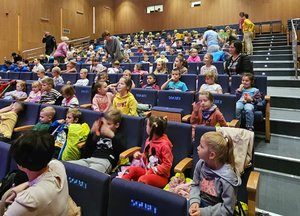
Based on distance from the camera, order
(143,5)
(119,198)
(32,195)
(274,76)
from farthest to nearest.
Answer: (143,5)
(274,76)
(119,198)
(32,195)

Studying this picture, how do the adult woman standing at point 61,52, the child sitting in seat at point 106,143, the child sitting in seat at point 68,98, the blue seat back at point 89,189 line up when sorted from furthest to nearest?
the adult woman standing at point 61,52
the child sitting in seat at point 68,98
the child sitting in seat at point 106,143
the blue seat back at point 89,189

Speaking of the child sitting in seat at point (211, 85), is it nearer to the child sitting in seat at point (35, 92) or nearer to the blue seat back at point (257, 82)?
the blue seat back at point (257, 82)

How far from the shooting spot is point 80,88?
13.8 ft

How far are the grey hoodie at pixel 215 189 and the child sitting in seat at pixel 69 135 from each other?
49.5 inches

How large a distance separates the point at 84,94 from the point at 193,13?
10927mm

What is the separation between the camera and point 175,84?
13.2 feet

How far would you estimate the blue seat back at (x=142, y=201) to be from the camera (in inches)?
44.3

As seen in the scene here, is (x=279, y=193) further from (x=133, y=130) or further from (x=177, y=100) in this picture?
(x=177, y=100)

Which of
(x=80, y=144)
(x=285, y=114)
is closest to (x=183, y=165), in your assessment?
(x=80, y=144)

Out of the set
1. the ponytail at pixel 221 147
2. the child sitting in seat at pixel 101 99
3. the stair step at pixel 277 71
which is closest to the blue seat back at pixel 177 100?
the child sitting in seat at pixel 101 99

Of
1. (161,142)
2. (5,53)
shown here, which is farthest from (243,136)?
(5,53)

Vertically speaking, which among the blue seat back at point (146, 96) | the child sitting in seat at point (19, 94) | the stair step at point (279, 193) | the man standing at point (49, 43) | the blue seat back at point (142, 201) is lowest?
the stair step at point (279, 193)

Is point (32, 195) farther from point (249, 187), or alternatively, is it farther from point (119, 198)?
point (249, 187)

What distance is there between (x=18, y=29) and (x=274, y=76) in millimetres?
9828
